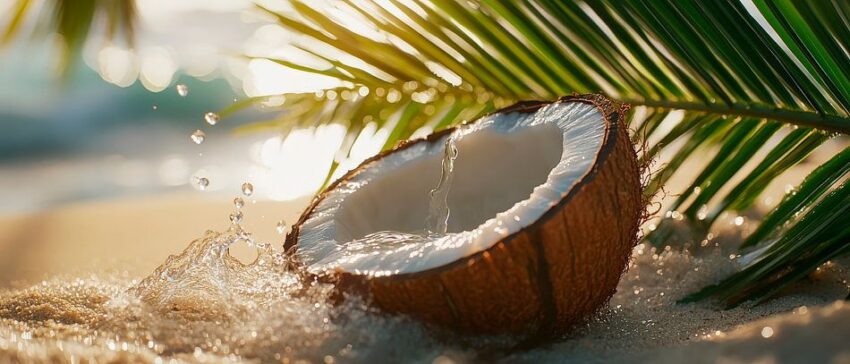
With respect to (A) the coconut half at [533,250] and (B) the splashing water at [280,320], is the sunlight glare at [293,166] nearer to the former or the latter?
(B) the splashing water at [280,320]

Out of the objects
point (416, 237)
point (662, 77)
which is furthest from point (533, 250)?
point (662, 77)

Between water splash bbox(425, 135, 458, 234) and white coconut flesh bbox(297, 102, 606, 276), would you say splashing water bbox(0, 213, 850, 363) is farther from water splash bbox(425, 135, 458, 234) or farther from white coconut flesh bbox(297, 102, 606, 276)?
water splash bbox(425, 135, 458, 234)

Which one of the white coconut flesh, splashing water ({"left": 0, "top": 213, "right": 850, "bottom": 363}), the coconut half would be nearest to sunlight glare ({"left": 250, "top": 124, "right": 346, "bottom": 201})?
the white coconut flesh

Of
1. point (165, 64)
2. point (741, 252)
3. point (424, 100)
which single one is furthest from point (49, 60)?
point (741, 252)

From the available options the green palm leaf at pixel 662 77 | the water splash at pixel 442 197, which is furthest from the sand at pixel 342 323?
the water splash at pixel 442 197

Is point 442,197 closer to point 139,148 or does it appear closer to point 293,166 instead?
point 293,166

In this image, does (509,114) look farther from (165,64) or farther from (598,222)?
(165,64)

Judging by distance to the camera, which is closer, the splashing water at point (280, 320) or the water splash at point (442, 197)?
the splashing water at point (280, 320)
